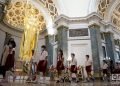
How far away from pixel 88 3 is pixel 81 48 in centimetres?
321

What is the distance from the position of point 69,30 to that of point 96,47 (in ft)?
6.89

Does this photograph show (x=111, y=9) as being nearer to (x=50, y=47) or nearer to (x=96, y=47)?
(x=96, y=47)

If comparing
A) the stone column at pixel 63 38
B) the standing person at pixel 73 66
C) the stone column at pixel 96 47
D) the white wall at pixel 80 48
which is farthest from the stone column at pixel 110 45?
the standing person at pixel 73 66

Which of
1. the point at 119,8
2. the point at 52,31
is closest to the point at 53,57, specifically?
the point at 52,31

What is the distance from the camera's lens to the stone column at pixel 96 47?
10.1m

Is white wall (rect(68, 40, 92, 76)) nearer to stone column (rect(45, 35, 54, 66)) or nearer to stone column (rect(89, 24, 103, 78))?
stone column (rect(89, 24, 103, 78))

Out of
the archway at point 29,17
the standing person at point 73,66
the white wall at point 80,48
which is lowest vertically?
the standing person at point 73,66

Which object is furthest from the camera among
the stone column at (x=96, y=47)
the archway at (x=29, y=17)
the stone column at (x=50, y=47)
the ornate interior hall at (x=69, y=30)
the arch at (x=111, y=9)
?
the arch at (x=111, y=9)

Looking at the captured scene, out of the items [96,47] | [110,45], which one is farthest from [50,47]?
[110,45]

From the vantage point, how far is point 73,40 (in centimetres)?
1096

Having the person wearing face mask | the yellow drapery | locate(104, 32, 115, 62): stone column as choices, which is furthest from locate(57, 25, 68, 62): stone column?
the person wearing face mask

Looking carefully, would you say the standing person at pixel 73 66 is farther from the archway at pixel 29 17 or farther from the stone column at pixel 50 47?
the archway at pixel 29 17

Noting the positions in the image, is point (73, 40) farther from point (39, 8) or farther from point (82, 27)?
point (39, 8)

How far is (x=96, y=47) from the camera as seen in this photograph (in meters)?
10.5
